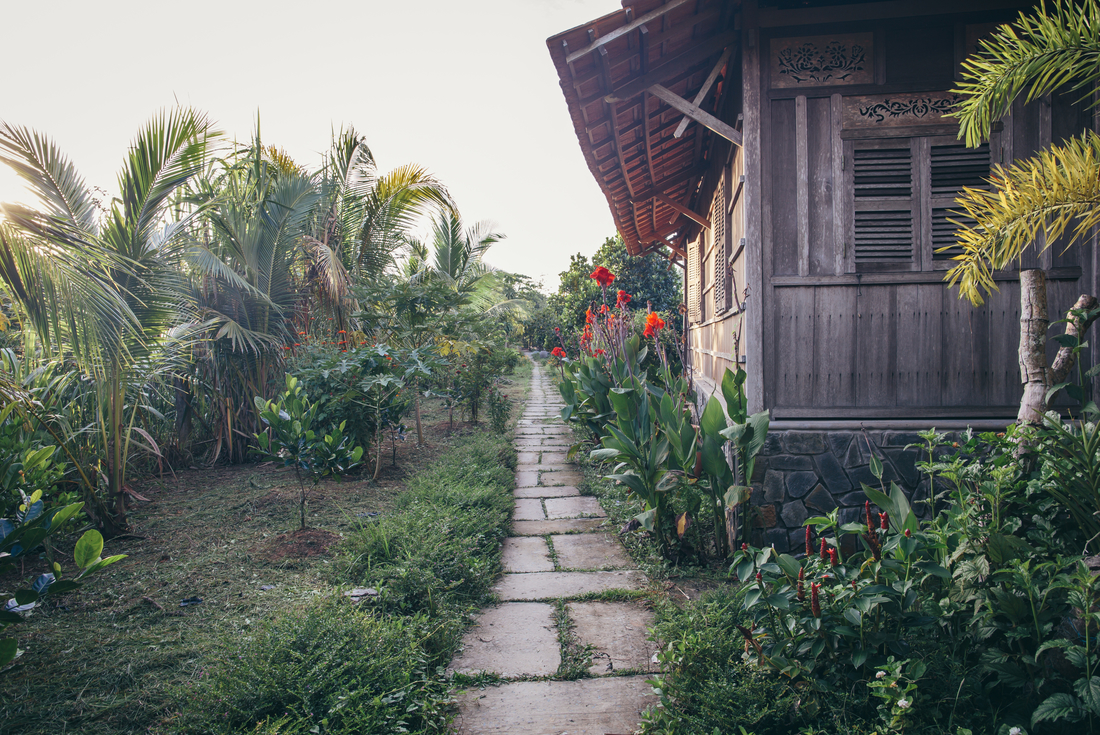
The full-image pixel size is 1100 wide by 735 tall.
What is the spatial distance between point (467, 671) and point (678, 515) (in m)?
1.62

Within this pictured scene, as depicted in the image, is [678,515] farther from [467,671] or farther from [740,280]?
[740,280]

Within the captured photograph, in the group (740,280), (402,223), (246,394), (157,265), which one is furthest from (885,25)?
(402,223)

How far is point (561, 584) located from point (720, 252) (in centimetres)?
367

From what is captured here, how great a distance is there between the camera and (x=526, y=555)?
156 inches

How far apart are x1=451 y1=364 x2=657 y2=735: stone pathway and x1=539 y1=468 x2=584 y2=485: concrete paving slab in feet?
3.10

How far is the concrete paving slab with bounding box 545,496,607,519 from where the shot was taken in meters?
4.86

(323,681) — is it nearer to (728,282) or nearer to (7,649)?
(7,649)

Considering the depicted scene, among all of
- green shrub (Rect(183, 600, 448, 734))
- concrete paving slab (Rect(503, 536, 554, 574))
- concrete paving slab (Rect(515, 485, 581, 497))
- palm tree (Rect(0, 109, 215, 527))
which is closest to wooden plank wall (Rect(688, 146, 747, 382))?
concrete paving slab (Rect(503, 536, 554, 574))

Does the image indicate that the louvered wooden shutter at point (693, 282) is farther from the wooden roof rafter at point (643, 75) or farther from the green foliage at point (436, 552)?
the green foliage at point (436, 552)

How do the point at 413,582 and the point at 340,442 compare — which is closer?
the point at 413,582

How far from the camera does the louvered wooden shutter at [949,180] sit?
3.78 meters

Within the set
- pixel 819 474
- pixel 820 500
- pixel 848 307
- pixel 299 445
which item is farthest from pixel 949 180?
pixel 299 445

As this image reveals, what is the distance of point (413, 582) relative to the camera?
2924 mm

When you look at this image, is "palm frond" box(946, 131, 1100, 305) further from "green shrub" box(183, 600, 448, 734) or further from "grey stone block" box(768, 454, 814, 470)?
"green shrub" box(183, 600, 448, 734)
